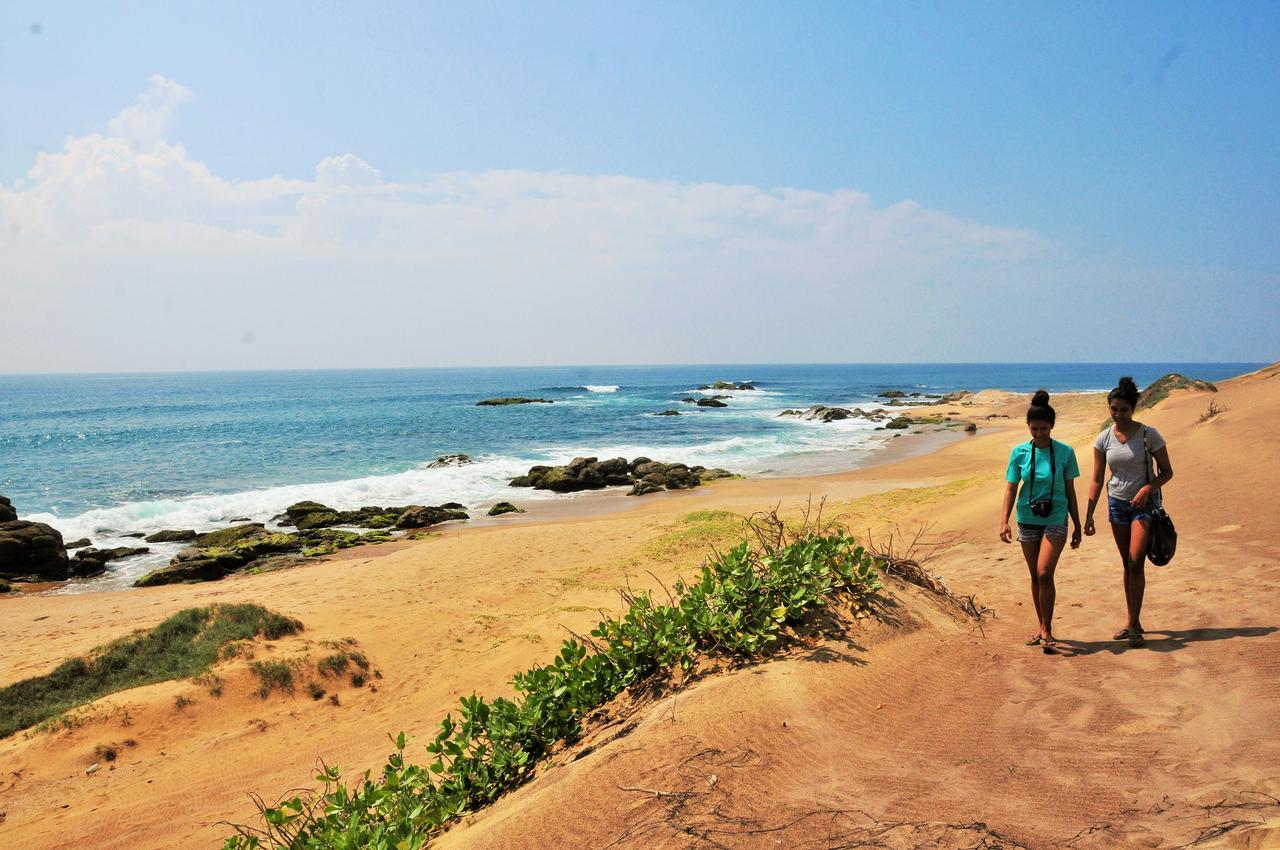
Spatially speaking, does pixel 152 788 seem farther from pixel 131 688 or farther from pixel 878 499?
pixel 878 499

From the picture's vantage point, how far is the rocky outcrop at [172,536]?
18.2 metres

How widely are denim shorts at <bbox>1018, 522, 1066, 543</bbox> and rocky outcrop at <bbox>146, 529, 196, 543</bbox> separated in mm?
19971

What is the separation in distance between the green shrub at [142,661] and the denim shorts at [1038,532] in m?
7.55

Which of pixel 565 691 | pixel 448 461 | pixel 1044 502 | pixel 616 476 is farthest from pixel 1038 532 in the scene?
pixel 448 461

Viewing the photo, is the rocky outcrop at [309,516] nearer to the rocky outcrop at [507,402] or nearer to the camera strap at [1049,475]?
the camera strap at [1049,475]

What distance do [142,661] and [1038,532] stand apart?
28.0ft

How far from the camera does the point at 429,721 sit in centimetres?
604

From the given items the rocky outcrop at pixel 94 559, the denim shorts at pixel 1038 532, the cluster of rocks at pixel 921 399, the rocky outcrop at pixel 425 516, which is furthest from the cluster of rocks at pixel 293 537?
the cluster of rocks at pixel 921 399

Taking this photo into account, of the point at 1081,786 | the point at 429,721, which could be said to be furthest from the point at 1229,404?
the point at 429,721

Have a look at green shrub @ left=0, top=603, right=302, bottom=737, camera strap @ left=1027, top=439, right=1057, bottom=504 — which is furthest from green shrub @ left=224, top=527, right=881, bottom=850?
green shrub @ left=0, top=603, right=302, bottom=737

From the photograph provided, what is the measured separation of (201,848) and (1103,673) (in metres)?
5.88

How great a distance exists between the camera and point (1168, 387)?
1995cm

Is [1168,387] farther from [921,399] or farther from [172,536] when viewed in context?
[921,399]

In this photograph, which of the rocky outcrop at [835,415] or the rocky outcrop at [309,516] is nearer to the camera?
the rocky outcrop at [309,516]
